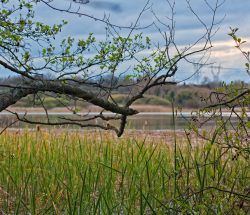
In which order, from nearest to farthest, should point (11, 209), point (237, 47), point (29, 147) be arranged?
1. point (237, 47)
2. point (11, 209)
3. point (29, 147)

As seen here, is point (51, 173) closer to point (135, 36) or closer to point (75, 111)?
point (75, 111)

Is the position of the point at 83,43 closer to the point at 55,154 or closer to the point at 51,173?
the point at 51,173

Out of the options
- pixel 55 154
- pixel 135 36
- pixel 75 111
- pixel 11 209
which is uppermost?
pixel 135 36

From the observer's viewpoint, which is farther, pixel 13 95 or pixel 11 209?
pixel 11 209

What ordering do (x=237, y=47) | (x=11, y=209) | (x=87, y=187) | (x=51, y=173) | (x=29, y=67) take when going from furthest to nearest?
(x=51, y=173), (x=11, y=209), (x=87, y=187), (x=29, y=67), (x=237, y=47)

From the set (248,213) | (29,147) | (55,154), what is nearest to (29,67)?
(248,213)

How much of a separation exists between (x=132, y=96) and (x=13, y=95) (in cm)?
132

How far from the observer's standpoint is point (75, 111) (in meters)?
5.83

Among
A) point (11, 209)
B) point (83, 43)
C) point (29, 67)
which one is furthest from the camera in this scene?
point (11, 209)

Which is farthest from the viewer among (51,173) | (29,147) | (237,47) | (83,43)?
(29,147)

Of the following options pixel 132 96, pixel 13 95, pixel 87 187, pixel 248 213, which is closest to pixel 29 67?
pixel 13 95

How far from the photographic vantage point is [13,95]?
568 centimetres

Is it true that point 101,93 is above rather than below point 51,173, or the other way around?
above

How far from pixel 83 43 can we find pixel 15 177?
7.47 ft
